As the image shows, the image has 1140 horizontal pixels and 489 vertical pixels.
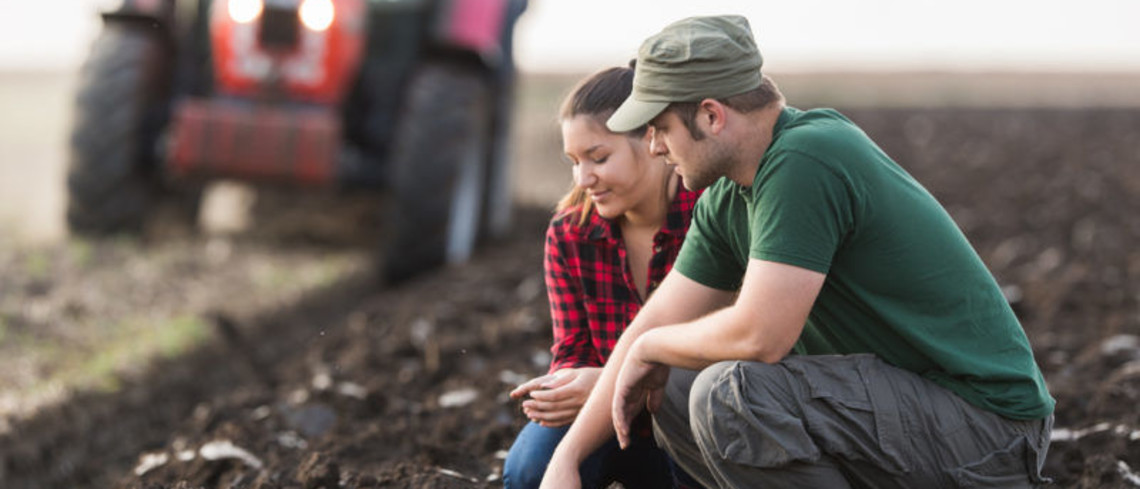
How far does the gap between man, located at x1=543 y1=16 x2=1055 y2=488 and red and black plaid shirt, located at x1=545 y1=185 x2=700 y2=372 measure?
0.84 feet

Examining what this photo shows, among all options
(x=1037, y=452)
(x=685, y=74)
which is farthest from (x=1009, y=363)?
(x=685, y=74)

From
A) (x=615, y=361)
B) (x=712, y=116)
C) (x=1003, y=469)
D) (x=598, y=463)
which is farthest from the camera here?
(x=598, y=463)

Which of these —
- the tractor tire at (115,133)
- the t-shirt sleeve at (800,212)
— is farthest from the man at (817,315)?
the tractor tire at (115,133)

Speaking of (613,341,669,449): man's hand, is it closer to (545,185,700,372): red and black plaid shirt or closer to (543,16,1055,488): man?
(543,16,1055,488): man

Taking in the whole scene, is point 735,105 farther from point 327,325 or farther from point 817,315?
point 327,325

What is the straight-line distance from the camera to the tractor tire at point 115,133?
682 centimetres

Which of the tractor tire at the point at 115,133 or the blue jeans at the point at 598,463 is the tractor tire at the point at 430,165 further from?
the blue jeans at the point at 598,463

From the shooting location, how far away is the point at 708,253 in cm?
253

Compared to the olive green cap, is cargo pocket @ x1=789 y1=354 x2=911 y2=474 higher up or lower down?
lower down

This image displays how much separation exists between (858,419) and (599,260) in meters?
0.71

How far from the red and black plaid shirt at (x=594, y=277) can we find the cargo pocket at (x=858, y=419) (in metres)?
0.50

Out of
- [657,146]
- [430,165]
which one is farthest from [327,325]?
[657,146]

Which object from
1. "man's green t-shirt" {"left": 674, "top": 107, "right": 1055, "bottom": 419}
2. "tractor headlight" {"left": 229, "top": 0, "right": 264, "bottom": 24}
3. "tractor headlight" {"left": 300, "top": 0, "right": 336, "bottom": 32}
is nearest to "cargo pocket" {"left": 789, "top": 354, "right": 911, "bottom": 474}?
"man's green t-shirt" {"left": 674, "top": 107, "right": 1055, "bottom": 419}

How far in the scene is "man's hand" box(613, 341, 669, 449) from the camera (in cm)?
251
